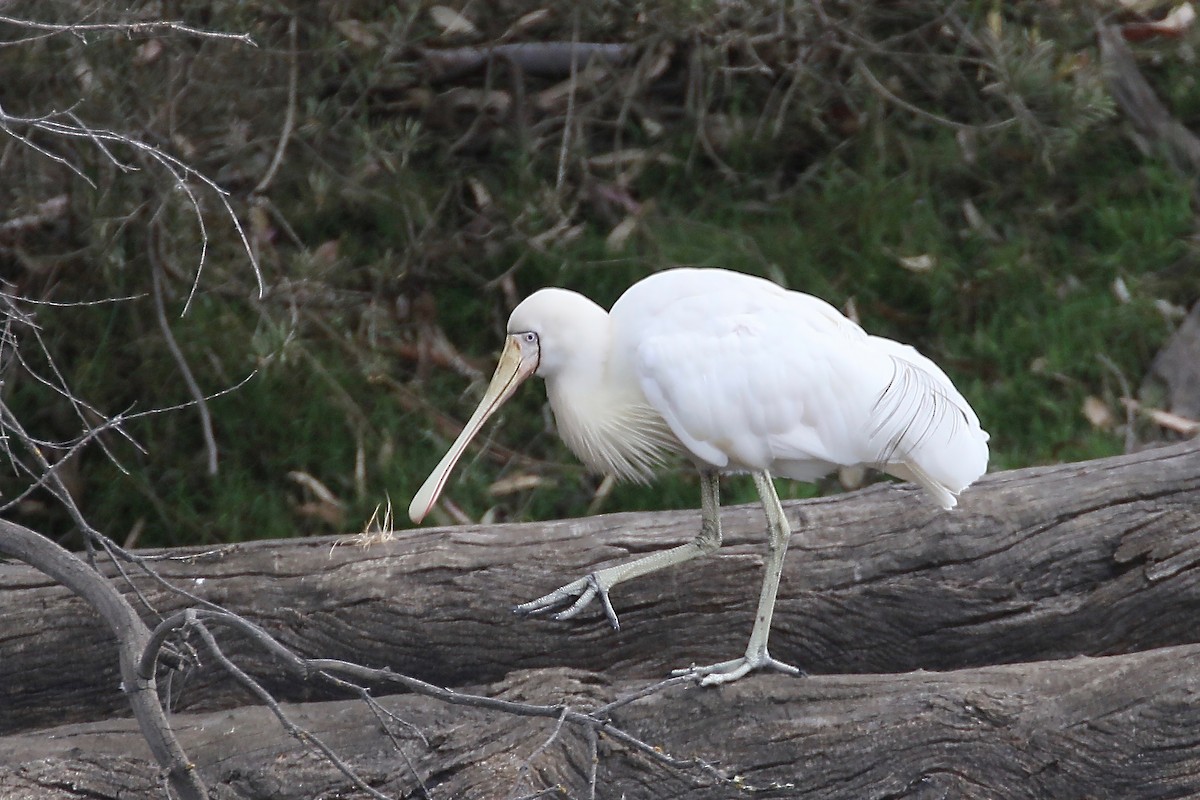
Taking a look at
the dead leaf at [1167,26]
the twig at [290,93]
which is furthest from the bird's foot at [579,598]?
the dead leaf at [1167,26]

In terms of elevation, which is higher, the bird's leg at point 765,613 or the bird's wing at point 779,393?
the bird's wing at point 779,393

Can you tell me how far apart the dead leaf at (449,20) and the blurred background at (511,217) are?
15 millimetres

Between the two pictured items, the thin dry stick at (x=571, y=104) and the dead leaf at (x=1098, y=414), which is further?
the dead leaf at (x=1098, y=414)

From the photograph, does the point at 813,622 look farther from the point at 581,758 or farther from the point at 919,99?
the point at 919,99

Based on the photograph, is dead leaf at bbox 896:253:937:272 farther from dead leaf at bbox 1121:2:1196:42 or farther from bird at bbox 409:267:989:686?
bird at bbox 409:267:989:686

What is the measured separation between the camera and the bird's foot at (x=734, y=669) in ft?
10.7

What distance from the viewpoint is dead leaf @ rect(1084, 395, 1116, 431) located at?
5.26 m

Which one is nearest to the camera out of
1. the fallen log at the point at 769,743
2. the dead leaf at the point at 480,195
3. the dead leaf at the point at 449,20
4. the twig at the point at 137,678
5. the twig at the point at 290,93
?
the twig at the point at 137,678

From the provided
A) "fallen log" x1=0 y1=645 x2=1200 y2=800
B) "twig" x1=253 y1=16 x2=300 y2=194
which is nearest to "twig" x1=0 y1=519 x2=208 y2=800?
"fallen log" x1=0 y1=645 x2=1200 y2=800

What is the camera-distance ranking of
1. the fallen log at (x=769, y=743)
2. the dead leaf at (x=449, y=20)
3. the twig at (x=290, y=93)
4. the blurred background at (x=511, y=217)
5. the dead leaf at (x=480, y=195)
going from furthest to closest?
the dead leaf at (x=480, y=195) → the dead leaf at (x=449, y=20) → the blurred background at (x=511, y=217) → the twig at (x=290, y=93) → the fallen log at (x=769, y=743)

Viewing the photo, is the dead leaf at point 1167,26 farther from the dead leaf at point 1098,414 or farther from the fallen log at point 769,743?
the fallen log at point 769,743

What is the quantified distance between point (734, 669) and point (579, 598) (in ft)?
1.49

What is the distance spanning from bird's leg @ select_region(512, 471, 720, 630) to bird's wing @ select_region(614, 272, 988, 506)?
18 centimetres

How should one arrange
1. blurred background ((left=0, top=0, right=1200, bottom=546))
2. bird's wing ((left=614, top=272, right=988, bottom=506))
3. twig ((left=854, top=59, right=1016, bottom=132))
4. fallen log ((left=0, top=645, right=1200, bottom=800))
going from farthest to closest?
1. twig ((left=854, top=59, right=1016, bottom=132))
2. blurred background ((left=0, top=0, right=1200, bottom=546))
3. bird's wing ((left=614, top=272, right=988, bottom=506))
4. fallen log ((left=0, top=645, right=1200, bottom=800))
